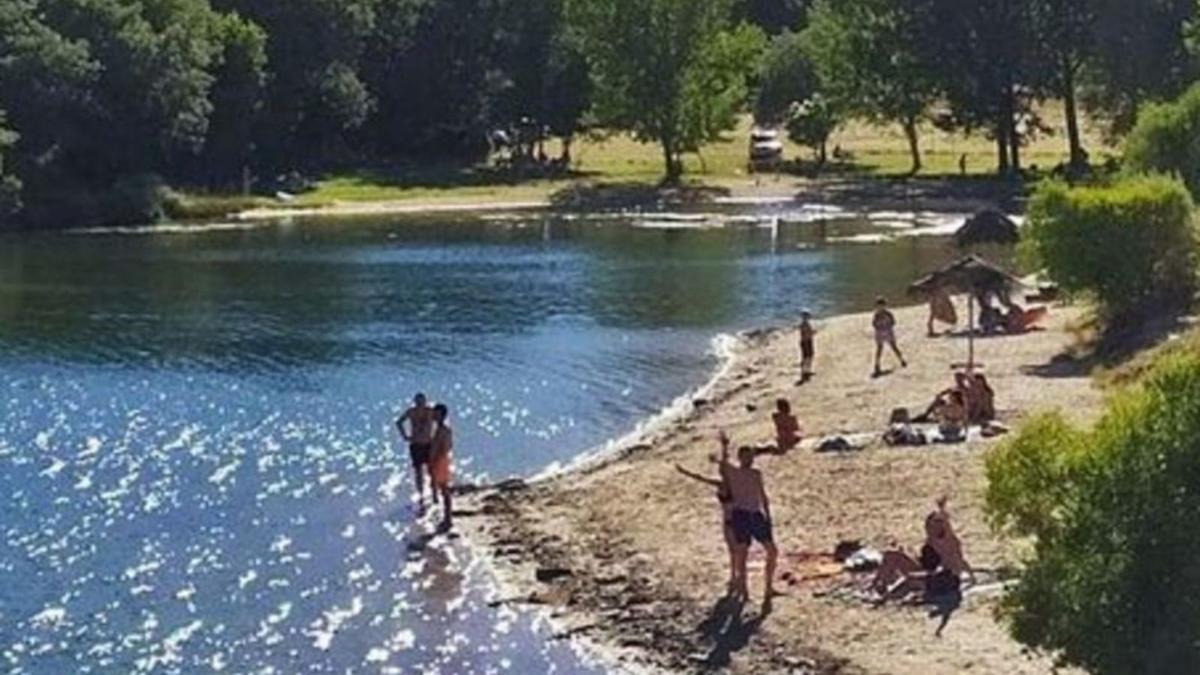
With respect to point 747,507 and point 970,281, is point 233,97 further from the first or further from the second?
point 747,507

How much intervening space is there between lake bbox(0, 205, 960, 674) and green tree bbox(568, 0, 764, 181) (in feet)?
43.9

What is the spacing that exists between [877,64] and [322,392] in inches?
2659

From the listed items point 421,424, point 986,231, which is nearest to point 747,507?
point 421,424

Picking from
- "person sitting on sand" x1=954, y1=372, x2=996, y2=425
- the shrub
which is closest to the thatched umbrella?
"person sitting on sand" x1=954, y1=372, x2=996, y2=425

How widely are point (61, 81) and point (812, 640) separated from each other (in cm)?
8403

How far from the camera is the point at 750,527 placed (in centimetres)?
3058

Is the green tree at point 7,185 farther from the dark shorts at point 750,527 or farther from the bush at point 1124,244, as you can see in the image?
the dark shorts at point 750,527

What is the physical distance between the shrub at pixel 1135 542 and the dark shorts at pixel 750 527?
8361 mm

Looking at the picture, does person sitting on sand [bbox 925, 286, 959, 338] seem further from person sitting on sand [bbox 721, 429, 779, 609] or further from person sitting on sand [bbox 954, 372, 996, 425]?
person sitting on sand [bbox 721, 429, 779, 609]

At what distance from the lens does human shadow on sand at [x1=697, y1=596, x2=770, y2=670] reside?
29469 millimetres

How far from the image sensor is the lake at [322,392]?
1283 inches

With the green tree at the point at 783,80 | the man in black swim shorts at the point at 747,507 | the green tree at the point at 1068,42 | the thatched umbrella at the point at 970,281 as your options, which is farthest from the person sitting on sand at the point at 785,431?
the green tree at the point at 783,80

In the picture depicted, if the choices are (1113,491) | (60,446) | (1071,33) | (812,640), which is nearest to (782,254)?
(1071,33)

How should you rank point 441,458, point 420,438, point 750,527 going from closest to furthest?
1. point 750,527
2. point 441,458
3. point 420,438
